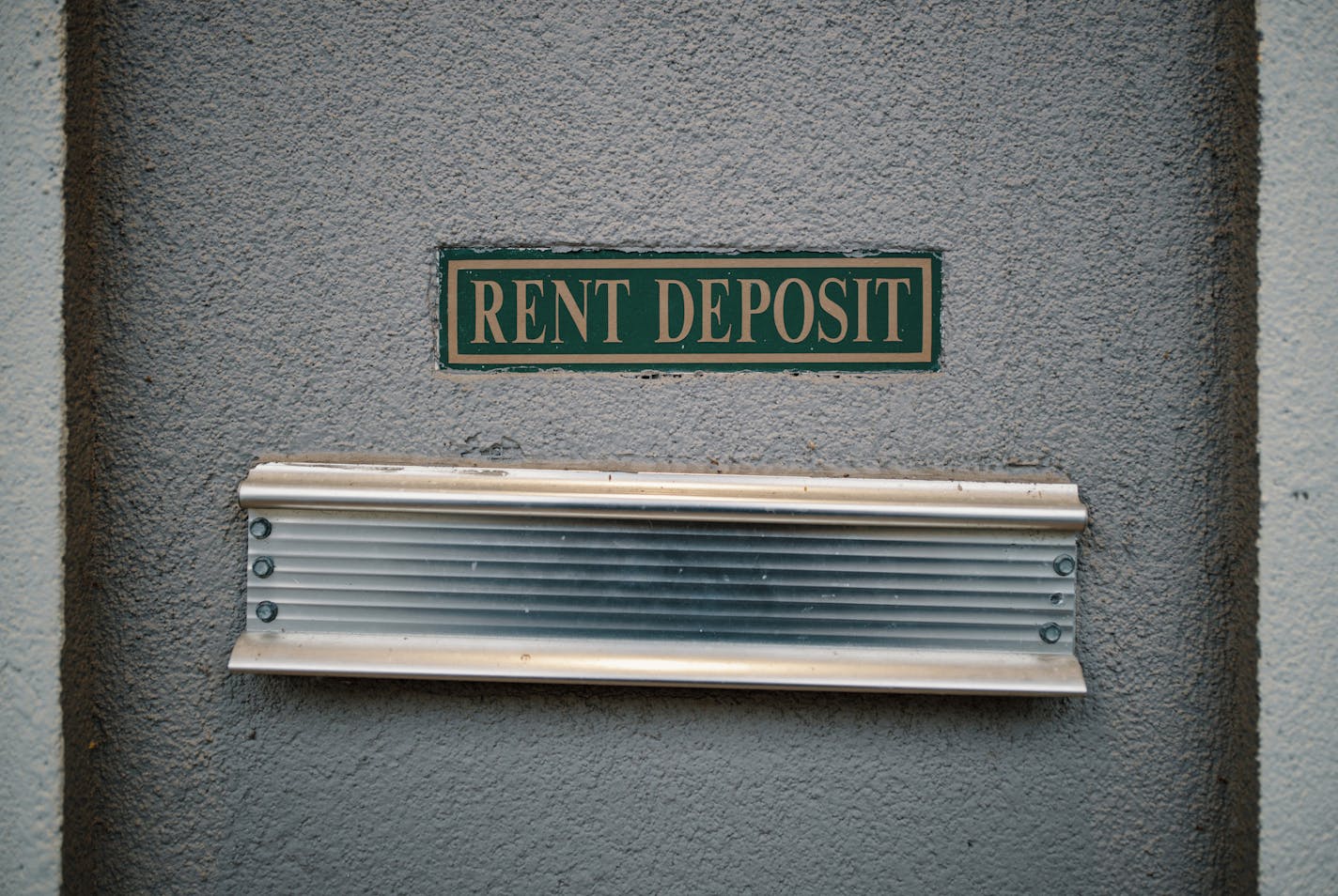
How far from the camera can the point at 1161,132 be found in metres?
1.37

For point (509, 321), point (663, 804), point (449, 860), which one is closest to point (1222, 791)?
point (663, 804)

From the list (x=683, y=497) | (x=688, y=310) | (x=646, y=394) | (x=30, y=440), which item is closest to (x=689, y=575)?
(x=683, y=497)

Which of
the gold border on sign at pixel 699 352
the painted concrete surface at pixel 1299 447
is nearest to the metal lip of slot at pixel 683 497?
the gold border on sign at pixel 699 352

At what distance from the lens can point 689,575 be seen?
134 cm

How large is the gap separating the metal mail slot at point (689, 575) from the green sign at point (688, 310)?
26 cm

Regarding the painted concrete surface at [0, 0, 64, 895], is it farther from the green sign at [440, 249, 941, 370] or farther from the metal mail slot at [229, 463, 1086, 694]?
the green sign at [440, 249, 941, 370]

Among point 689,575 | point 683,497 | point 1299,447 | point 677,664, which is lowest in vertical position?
point 677,664

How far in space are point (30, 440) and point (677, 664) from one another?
137 centimetres

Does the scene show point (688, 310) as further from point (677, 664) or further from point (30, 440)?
point (30, 440)

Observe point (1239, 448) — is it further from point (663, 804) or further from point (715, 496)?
point (663, 804)

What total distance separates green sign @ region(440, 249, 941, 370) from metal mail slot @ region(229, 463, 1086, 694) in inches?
10.4

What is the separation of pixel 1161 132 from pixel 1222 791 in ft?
4.53

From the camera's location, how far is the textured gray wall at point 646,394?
54.1 inches

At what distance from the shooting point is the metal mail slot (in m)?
1.32
